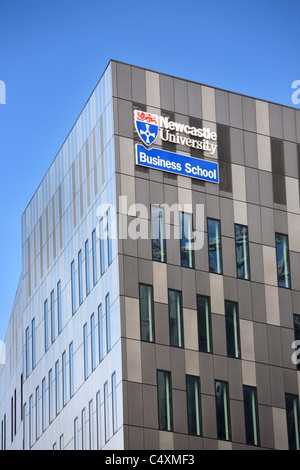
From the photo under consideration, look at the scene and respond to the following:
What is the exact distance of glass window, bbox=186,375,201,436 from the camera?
7975 cm

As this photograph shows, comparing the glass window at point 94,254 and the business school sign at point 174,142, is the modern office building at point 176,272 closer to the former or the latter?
the business school sign at point 174,142

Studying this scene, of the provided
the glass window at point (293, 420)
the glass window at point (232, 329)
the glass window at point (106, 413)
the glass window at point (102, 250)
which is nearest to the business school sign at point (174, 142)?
the glass window at point (102, 250)

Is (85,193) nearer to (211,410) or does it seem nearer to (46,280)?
(46,280)

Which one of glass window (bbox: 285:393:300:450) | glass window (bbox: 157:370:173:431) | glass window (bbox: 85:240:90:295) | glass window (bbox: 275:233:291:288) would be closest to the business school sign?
glass window (bbox: 275:233:291:288)

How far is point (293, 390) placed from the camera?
84.3m

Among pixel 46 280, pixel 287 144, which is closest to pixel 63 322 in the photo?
pixel 46 280

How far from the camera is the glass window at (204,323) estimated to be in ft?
270

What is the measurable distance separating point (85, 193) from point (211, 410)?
17472mm

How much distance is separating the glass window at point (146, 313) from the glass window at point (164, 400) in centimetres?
236

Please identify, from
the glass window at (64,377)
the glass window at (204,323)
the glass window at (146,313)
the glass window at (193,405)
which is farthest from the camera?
the glass window at (64,377)

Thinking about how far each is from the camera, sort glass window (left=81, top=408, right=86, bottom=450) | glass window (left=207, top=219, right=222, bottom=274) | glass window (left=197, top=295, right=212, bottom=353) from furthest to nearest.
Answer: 1. glass window (left=81, top=408, right=86, bottom=450)
2. glass window (left=207, top=219, right=222, bottom=274)
3. glass window (left=197, top=295, right=212, bottom=353)

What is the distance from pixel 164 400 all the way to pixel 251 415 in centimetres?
647

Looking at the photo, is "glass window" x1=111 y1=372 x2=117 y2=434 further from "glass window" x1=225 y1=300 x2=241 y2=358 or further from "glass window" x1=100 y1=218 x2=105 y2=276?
"glass window" x1=225 y1=300 x2=241 y2=358

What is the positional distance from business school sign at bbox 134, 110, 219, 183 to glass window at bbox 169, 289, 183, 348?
8303 millimetres
